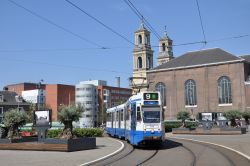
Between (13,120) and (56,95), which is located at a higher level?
(56,95)

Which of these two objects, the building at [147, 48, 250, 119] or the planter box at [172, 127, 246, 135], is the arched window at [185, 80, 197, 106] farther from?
the planter box at [172, 127, 246, 135]

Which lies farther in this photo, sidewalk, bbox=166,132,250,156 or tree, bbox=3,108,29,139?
tree, bbox=3,108,29,139

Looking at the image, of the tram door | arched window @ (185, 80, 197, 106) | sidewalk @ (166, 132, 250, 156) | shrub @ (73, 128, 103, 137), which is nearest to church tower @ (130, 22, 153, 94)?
arched window @ (185, 80, 197, 106)

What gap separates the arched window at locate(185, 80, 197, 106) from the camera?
94912 mm

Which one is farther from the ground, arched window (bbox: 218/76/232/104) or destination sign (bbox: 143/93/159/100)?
arched window (bbox: 218/76/232/104)

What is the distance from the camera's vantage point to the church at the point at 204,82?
87312 mm

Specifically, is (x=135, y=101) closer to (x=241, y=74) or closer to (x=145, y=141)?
(x=145, y=141)

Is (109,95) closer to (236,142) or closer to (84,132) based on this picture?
(84,132)

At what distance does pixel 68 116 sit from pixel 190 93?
2926 inches

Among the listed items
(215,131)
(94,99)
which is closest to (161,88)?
(94,99)

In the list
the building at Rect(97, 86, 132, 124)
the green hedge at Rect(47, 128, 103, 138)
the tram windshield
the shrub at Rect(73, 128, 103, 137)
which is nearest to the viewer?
the tram windshield

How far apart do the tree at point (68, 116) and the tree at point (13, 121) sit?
12.1ft

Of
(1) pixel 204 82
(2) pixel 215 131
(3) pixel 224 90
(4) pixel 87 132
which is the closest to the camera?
(4) pixel 87 132

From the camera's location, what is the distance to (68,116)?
953 inches
